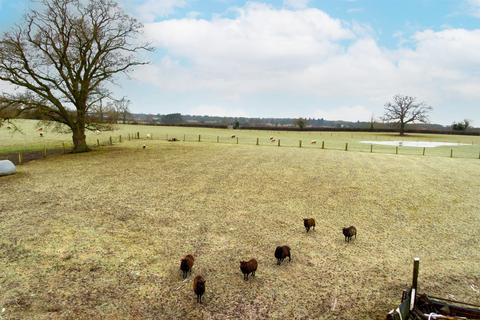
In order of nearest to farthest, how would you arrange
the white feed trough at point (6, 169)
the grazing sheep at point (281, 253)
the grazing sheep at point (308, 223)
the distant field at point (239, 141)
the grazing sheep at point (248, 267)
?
1. the grazing sheep at point (248, 267)
2. the grazing sheep at point (281, 253)
3. the grazing sheep at point (308, 223)
4. the white feed trough at point (6, 169)
5. the distant field at point (239, 141)

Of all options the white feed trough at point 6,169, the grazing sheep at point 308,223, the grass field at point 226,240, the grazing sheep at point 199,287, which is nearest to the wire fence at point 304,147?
the white feed trough at point 6,169

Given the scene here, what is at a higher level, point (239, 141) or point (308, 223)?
point (239, 141)

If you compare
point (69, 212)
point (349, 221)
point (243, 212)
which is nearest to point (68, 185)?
point (69, 212)

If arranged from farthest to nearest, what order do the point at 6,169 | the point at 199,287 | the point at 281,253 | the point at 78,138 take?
the point at 78,138 < the point at 6,169 < the point at 281,253 < the point at 199,287

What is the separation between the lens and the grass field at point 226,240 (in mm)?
10484

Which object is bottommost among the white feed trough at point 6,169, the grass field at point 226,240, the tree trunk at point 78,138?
the grass field at point 226,240

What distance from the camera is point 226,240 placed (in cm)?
1516

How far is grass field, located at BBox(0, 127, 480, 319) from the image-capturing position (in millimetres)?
10484

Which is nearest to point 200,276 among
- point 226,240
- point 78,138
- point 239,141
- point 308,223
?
point 226,240

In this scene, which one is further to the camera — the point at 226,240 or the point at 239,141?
the point at 239,141

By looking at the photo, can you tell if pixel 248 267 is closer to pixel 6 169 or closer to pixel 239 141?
pixel 6 169

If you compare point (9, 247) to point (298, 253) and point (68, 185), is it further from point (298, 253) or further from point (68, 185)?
point (298, 253)

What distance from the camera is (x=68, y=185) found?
2316 centimetres

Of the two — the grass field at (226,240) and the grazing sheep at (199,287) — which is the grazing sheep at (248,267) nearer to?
the grass field at (226,240)
